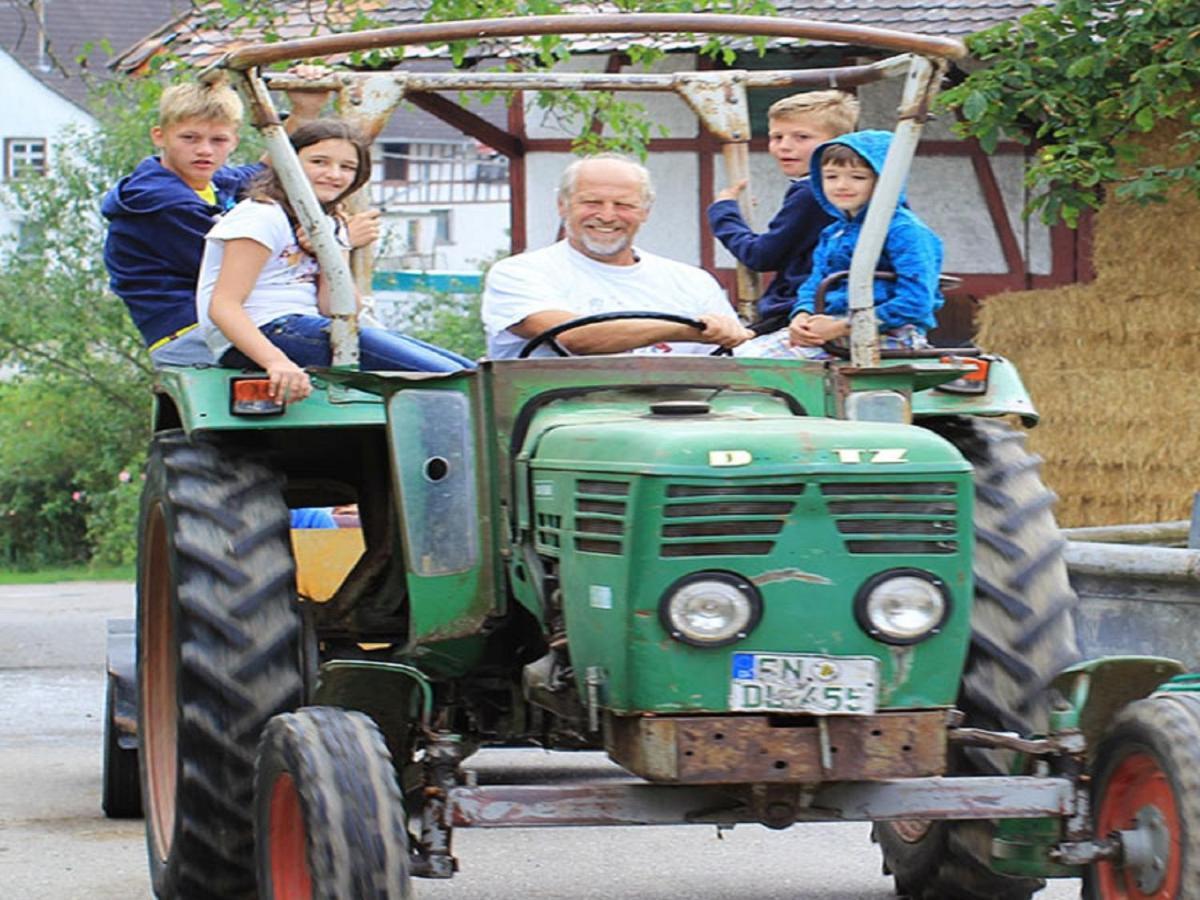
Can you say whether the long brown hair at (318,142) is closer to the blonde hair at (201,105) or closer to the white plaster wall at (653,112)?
the blonde hair at (201,105)

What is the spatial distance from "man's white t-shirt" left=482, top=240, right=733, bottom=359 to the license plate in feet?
5.01

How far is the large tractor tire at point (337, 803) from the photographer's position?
13.9 feet

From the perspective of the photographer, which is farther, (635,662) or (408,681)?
(408,681)

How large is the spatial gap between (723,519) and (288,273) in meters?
1.92

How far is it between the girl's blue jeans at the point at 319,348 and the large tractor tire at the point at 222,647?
0.41m

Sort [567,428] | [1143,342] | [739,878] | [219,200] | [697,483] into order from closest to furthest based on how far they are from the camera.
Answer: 1. [697,483]
2. [567,428]
3. [739,878]
4. [219,200]
5. [1143,342]

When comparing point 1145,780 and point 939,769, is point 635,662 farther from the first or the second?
point 1145,780

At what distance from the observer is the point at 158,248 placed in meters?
7.30

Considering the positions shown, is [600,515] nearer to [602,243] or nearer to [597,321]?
[597,321]

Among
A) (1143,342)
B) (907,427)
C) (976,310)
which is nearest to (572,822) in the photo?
(907,427)

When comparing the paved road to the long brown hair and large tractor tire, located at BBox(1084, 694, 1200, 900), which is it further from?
the long brown hair

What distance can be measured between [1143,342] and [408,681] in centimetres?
1113

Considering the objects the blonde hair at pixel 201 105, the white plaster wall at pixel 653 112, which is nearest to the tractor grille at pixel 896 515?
the blonde hair at pixel 201 105

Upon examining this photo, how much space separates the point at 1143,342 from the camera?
1535 centimetres
